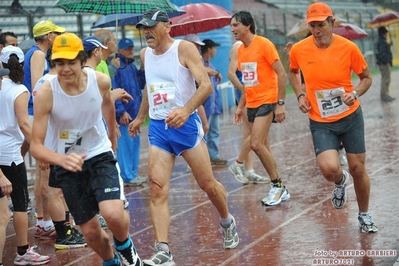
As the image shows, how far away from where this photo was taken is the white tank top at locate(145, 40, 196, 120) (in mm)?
7523

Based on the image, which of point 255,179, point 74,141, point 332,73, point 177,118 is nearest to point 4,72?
point 74,141

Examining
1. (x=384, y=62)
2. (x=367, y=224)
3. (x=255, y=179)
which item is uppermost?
(x=367, y=224)

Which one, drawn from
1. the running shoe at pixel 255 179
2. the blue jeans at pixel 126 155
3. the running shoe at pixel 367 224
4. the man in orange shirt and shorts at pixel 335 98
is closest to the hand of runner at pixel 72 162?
the man in orange shirt and shorts at pixel 335 98

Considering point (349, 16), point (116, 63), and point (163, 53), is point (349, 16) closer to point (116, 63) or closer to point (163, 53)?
point (116, 63)

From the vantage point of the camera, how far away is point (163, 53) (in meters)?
7.57

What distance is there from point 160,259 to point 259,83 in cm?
395

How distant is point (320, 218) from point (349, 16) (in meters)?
23.1

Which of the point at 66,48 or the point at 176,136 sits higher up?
the point at 66,48

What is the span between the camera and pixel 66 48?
6203mm

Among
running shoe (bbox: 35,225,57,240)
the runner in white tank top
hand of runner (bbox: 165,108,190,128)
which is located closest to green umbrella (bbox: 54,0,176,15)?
the runner in white tank top

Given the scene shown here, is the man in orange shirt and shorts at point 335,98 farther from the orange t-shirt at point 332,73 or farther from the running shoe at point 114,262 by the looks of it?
the running shoe at point 114,262

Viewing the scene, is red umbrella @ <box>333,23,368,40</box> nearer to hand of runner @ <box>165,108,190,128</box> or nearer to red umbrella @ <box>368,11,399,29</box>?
red umbrella @ <box>368,11,399,29</box>

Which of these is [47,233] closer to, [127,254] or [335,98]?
[127,254]

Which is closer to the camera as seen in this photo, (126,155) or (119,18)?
(126,155)
